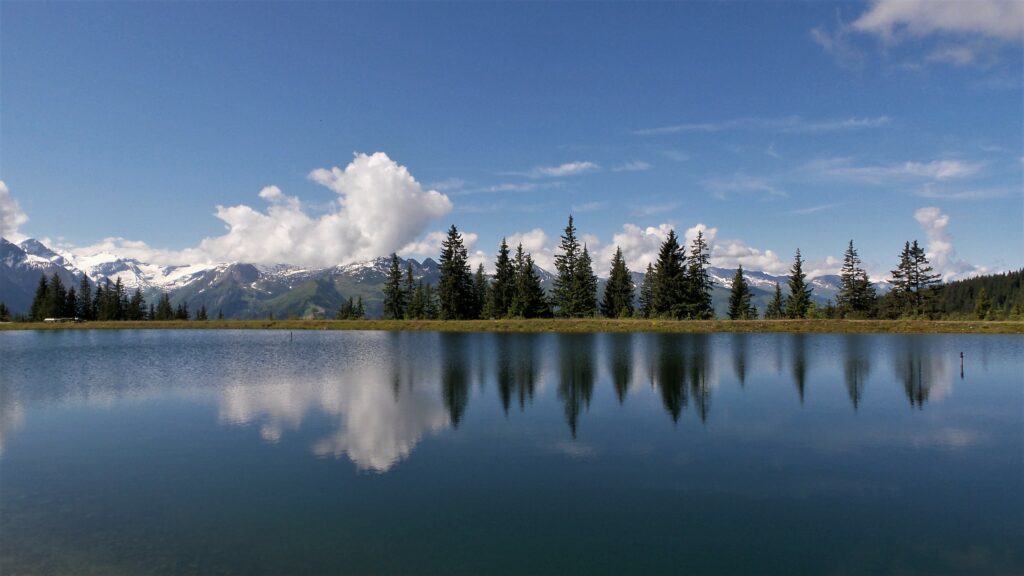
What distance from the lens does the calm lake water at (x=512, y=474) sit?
1404 cm

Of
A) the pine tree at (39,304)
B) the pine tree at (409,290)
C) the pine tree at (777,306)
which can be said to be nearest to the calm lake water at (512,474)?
the pine tree at (777,306)

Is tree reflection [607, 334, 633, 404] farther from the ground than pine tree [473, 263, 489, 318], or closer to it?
closer to it

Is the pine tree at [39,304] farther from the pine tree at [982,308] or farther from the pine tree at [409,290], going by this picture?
the pine tree at [982,308]

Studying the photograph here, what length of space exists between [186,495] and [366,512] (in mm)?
6644

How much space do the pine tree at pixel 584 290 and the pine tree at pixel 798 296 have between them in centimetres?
4348

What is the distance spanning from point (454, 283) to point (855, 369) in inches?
3381

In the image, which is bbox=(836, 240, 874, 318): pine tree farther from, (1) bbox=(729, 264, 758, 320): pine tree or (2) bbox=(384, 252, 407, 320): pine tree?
(2) bbox=(384, 252, 407, 320): pine tree

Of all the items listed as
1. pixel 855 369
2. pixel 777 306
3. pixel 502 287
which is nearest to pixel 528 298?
pixel 502 287

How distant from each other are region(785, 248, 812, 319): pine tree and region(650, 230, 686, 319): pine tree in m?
28.1

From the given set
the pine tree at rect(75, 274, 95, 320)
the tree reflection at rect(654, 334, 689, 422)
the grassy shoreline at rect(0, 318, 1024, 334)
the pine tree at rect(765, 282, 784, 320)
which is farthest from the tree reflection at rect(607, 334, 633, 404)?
the pine tree at rect(75, 274, 95, 320)

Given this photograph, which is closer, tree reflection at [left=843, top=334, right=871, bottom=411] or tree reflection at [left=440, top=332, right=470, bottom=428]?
tree reflection at [left=440, top=332, right=470, bottom=428]

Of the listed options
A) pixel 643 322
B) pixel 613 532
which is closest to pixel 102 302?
pixel 643 322

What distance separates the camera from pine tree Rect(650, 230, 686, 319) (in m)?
114

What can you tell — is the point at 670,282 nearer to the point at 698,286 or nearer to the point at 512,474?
the point at 698,286
